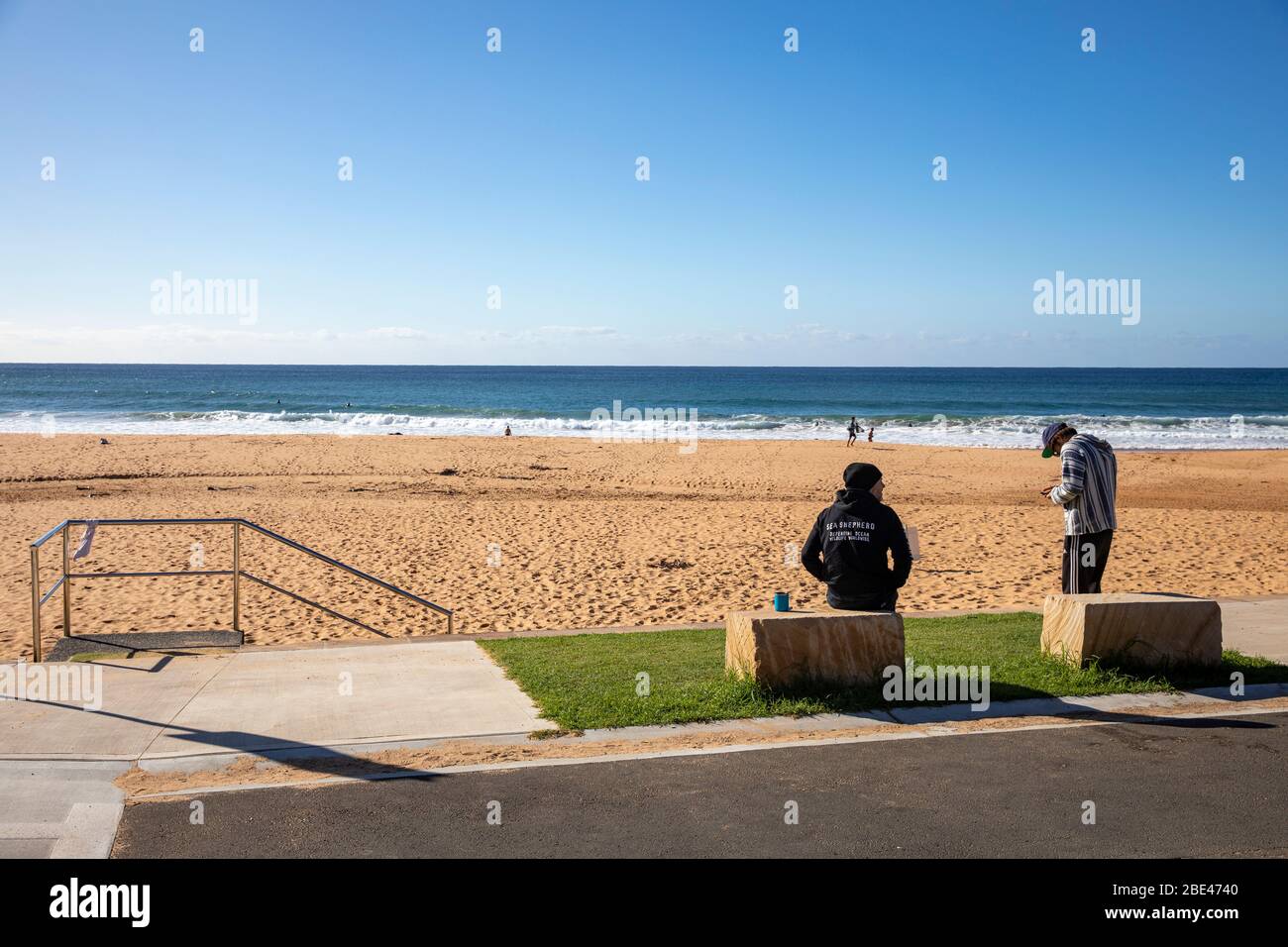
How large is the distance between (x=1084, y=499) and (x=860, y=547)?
7.37 feet

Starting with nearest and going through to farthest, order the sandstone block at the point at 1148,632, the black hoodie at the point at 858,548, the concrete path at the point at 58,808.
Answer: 1. the concrete path at the point at 58,808
2. the black hoodie at the point at 858,548
3. the sandstone block at the point at 1148,632

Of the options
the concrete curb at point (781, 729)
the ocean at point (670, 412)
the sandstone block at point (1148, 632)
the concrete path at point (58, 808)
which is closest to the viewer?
the concrete path at point (58, 808)

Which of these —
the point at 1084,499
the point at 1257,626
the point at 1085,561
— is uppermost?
the point at 1084,499

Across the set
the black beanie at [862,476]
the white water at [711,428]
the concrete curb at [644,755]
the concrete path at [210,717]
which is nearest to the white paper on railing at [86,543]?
the concrete path at [210,717]

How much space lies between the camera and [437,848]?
438 cm

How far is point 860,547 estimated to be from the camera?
6.71m

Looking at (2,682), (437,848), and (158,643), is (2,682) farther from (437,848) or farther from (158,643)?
(437,848)

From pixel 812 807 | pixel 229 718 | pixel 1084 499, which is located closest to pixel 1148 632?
pixel 1084 499

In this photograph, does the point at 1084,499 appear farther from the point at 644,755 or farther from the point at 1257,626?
the point at 644,755

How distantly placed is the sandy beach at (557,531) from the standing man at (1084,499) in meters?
3.42

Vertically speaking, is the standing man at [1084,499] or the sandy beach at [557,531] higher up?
the standing man at [1084,499]

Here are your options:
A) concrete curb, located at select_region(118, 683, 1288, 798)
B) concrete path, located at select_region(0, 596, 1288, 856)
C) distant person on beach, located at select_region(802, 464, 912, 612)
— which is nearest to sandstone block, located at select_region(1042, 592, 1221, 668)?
concrete curb, located at select_region(118, 683, 1288, 798)

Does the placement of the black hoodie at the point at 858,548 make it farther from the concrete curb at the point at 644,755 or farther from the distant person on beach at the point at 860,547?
the concrete curb at the point at 644,755

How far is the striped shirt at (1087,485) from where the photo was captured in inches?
303
